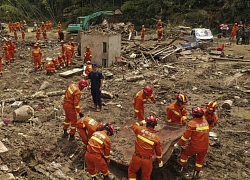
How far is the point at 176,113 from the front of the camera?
7.25m

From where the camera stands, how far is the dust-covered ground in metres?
6.44

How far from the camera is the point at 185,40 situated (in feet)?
73.8

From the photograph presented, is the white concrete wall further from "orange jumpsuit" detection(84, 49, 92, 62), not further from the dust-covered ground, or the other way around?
the dust-covered ground

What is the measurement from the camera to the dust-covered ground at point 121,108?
6441mm

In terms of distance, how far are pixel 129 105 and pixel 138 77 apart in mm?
3281

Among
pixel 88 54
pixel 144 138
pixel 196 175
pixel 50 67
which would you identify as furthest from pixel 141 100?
pixel 88 54

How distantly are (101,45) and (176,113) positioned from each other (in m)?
9.94

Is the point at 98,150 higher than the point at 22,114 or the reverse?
higher

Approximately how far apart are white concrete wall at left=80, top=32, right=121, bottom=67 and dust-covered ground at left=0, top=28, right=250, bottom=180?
0.70 metres

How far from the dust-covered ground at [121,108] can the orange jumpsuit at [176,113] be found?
0.85m

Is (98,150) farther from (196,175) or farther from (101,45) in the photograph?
(101,45)

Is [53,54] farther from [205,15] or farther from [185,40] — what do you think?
[205,15]

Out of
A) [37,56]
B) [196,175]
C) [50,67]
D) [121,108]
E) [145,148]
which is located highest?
[37,56]

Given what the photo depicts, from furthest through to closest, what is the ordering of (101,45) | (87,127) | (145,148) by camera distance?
1. (101,45)
2. (87,127)
3. (145,148)
